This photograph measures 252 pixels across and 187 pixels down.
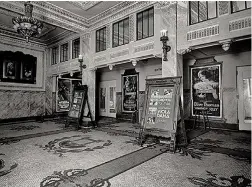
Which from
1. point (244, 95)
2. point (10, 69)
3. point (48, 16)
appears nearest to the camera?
point (244, 95)

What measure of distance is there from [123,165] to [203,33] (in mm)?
3667

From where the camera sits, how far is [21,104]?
9141mm

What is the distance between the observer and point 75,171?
2.57 m

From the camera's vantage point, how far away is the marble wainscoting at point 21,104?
858 cm

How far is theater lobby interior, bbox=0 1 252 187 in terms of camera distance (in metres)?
2.68

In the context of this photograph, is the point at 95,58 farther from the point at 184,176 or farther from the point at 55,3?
the point at 184,176

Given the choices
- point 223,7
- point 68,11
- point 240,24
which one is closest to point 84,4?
point 68,11

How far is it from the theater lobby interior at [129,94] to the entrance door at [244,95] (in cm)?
3

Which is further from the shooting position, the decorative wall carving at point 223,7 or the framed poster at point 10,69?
the framed poster at point 10,69

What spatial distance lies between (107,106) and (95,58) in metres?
3.43

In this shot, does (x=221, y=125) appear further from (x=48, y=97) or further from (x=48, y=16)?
(x=48, y=97)

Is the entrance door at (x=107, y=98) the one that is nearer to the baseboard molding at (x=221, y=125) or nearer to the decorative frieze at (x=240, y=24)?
the baseboard molding at (x=221, y=125)

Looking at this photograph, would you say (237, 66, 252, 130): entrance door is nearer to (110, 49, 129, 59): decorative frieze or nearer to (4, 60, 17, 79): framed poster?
(110, 49, 129, 59): decorative frieze

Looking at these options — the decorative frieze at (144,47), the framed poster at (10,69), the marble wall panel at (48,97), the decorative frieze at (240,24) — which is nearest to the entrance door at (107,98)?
the marble wall panel at (48,97)
